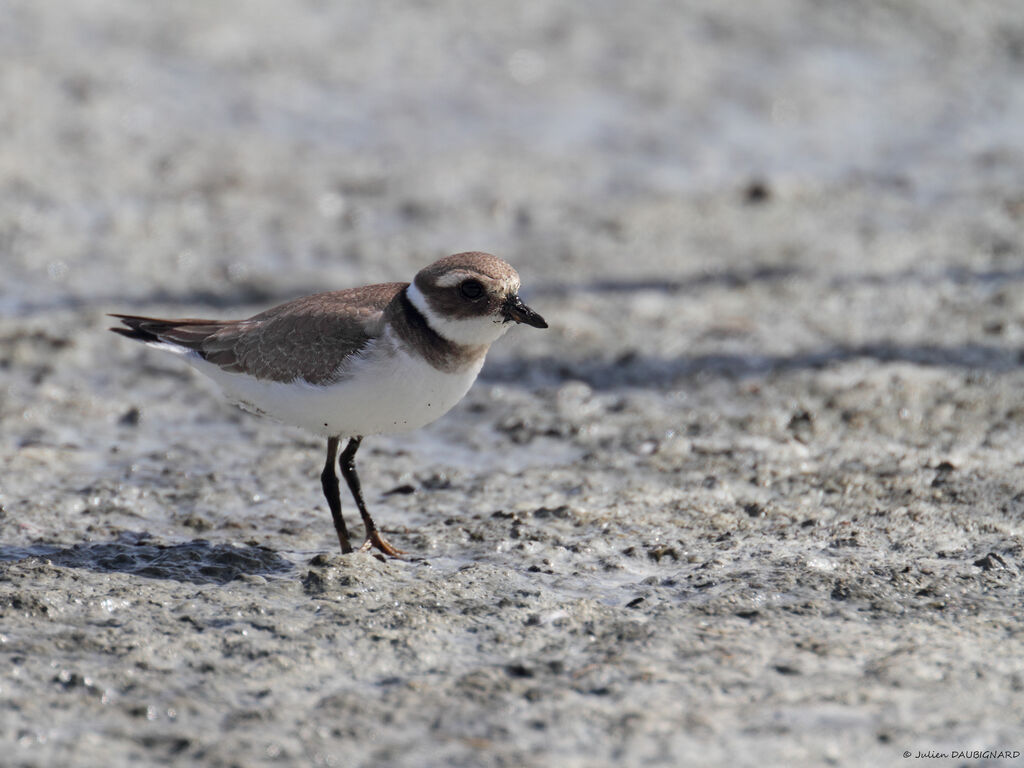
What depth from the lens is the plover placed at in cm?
441

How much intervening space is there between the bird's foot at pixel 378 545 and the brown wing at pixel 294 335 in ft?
2.27

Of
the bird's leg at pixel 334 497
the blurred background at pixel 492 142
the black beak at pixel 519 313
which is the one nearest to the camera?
the black beak at pixel 519 313

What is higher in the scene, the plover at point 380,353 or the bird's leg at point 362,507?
the plover at point 380,353

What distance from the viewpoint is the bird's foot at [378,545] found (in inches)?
188

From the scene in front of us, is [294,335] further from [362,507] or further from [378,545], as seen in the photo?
[378,545]

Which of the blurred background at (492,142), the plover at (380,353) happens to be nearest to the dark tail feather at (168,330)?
the plover at (380,353)

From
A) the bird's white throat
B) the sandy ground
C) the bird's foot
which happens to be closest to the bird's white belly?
the bird's white throat

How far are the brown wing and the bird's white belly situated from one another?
0.21 feet

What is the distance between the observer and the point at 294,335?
470cm

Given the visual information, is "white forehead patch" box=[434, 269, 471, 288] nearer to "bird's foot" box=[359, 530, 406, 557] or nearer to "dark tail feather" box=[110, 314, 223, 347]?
"bird's foot" box=[359, 530, 406, 557]

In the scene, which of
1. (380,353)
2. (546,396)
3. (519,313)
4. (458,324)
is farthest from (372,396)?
(546,396)

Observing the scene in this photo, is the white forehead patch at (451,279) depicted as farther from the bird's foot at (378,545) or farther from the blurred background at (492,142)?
the blurred background at (492,142)

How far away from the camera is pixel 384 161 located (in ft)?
29.5

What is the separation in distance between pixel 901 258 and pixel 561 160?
2.66 metres
